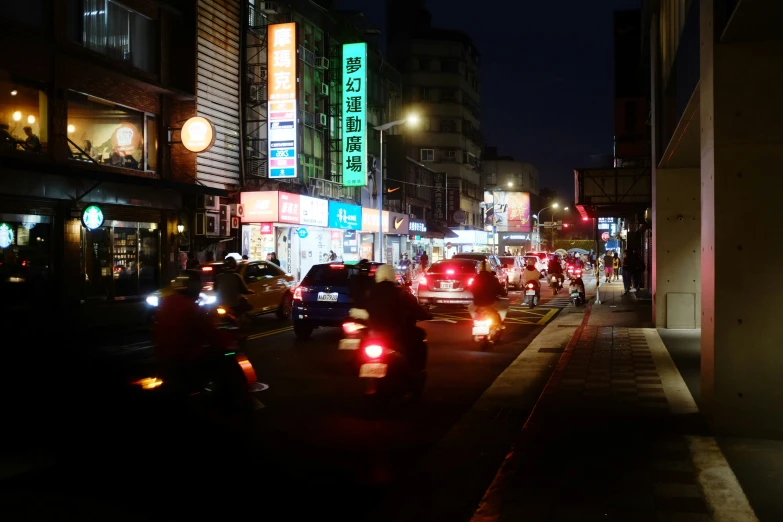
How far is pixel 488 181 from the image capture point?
102m

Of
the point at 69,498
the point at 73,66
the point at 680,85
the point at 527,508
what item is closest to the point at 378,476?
the point at 527,508

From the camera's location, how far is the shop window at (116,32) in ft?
72.4

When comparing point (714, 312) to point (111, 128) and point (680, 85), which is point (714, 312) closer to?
point (680, 85)

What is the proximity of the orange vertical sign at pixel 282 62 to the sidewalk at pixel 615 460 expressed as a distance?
22.1m

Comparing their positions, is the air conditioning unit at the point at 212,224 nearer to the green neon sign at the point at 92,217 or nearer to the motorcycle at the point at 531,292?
the green neon sign at the point at 92,217

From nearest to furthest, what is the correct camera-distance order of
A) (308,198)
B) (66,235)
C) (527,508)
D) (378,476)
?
(527,508) < (378,476) < (66,235) < (308,198)

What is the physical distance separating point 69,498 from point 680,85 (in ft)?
31.5

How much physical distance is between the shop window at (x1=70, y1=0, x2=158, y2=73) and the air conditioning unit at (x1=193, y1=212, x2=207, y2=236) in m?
5.32

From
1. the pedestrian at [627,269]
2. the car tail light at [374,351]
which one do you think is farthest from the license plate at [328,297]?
the pedestrian at [627,269]

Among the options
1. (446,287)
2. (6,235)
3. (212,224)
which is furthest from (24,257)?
(446,287)

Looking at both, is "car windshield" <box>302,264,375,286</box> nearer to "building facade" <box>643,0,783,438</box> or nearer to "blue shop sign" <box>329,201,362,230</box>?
"building facade" <box>643,0,783,438</box>

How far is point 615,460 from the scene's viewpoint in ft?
20.4

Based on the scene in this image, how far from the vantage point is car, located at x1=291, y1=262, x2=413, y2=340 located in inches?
611

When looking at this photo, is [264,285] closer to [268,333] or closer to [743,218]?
[268,333]
